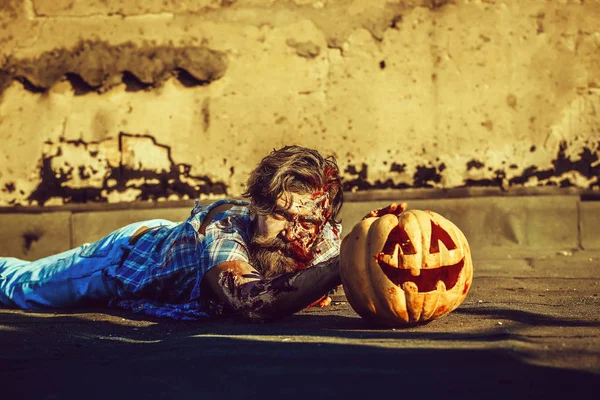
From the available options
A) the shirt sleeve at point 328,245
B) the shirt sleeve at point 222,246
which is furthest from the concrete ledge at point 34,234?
the shirt sleeve at point 328,245

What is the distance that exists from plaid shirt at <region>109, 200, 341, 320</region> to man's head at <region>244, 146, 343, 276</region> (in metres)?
0.11

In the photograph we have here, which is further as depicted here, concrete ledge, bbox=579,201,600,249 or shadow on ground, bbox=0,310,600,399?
concrete ledge, bbox=579,201,600,249

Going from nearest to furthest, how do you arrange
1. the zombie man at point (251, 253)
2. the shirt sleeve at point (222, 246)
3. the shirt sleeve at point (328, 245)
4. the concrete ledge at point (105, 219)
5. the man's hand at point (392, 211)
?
the man's hand at point (392, 211)
the zombie man at point (251, 253)
the shirt sleeve at point (222, 246)
the shirt sleeve at point (328, 245)
the concrete ledge at point (105, 219)

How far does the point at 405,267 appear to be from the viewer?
3.42 metres

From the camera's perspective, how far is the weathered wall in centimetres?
704

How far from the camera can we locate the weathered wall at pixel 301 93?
277 inches

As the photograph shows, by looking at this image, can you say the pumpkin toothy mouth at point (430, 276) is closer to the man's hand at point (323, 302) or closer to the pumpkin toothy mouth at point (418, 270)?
the pumpkin toothy mouth at point (418, 270)

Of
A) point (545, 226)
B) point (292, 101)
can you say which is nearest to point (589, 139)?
point (545, 226)

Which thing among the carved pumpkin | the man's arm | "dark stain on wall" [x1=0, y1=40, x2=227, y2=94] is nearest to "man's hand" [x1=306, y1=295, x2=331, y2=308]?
the man's arm

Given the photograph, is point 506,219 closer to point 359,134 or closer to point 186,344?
point 359,134

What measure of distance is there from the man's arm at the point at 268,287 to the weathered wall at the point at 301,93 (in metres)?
3.16

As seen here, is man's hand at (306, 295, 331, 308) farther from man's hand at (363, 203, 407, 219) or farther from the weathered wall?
the weathered wall

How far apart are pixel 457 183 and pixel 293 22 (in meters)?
2.08

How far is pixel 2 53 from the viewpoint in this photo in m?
7.11
